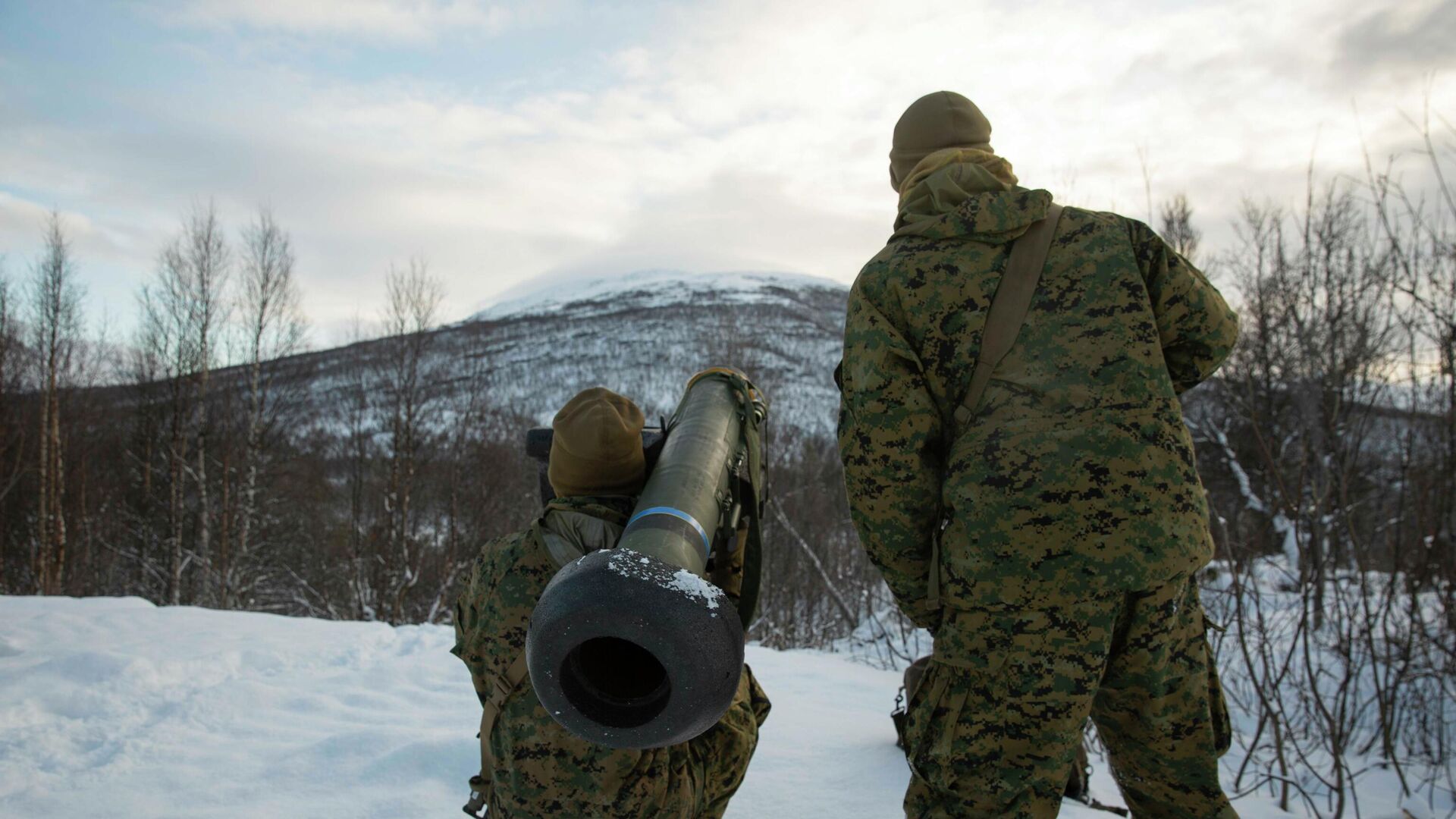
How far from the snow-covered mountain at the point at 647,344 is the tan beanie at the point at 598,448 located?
15126 millimetres

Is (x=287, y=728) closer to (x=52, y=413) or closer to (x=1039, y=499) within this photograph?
(x=1039, y=499)

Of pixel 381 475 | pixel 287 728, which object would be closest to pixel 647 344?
pixel 381 475

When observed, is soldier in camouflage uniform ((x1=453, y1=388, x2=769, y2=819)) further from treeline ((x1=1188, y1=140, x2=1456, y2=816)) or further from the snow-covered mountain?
the snow-covered mountain

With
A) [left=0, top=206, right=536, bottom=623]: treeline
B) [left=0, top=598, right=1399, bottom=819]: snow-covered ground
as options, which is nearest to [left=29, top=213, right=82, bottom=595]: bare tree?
[left=0, top=206, right=536, bottom=623]: treeline

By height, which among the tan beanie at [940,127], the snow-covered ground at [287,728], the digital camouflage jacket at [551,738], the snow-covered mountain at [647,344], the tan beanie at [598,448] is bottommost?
the snow-covered ground at [287,728]

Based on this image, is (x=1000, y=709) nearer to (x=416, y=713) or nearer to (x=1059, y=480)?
(x=1059, y=480)

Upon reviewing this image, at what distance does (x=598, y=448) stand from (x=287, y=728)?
10.1 feet

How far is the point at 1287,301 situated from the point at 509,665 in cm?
559

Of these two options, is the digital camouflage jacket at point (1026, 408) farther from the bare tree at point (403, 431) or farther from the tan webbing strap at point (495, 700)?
the bare tree at point (403, 431)

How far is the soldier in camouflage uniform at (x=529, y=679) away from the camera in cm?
187

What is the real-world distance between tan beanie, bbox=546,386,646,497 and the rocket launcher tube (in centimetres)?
24

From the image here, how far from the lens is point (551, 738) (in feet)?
6.12

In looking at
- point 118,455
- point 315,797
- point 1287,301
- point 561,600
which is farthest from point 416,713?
point 118,455

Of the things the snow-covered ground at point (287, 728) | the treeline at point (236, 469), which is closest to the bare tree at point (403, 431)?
the treeline at point (236, 469)
